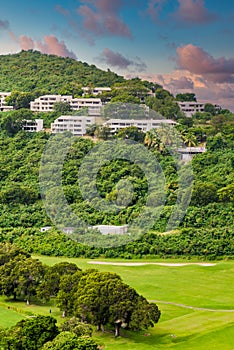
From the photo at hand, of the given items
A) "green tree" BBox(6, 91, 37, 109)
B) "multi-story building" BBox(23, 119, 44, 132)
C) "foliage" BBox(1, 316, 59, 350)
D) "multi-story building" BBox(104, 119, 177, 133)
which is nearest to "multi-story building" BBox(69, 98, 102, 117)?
"green tree" BBox(6, 91, 37, 109)

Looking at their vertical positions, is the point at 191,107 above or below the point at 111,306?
above

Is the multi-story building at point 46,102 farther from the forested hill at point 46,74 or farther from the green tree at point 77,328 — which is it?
the green tree at point 77,328

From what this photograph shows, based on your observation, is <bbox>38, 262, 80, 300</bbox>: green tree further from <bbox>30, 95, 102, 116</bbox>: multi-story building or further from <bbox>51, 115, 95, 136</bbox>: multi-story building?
<bbox>30, 95, 102, 116</bbox>: multi-story building

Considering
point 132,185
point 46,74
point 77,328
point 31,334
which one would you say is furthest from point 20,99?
point 31,334

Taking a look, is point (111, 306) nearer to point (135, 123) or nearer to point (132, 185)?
point (132, 185)

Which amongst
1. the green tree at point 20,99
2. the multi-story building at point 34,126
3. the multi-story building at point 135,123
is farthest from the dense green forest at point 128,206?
the green tree at point 20,99
